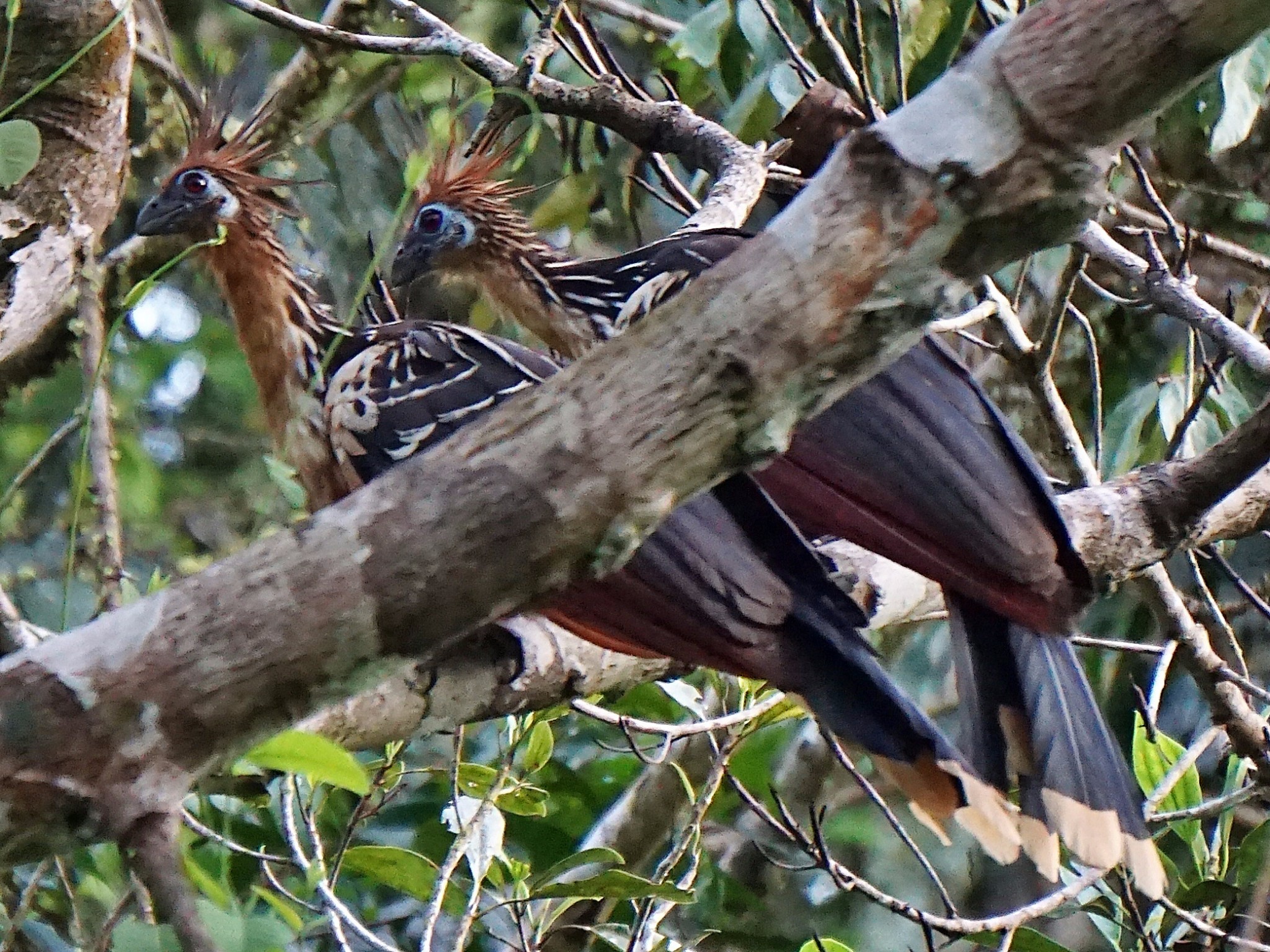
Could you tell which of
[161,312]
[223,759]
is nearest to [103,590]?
[223,759]

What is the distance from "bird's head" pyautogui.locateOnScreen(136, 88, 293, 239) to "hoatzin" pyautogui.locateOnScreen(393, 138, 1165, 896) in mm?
815

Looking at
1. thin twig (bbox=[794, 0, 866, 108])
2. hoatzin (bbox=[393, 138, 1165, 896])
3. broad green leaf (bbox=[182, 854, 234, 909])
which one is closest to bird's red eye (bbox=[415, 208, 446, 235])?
hoatzin (bbox=[393, 138, 1165, 896])

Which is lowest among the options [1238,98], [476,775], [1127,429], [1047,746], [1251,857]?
[1251,857]

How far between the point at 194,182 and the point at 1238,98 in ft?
6.42

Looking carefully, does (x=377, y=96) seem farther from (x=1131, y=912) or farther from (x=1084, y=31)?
(x=1084, y=31)

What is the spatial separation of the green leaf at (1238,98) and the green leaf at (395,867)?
1.87 meters

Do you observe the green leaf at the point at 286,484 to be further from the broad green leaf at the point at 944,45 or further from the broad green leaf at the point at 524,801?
the broad green leaf at the point at 944,45

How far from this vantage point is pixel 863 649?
222 cm

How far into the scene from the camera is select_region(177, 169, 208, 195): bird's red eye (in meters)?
2.97

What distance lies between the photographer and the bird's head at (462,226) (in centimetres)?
338

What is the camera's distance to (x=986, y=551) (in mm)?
2502

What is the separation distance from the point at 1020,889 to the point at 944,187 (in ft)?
9.40

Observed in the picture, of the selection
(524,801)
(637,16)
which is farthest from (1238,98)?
(524,801)

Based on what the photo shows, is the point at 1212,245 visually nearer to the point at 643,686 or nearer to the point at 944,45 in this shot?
the point at 944,45
